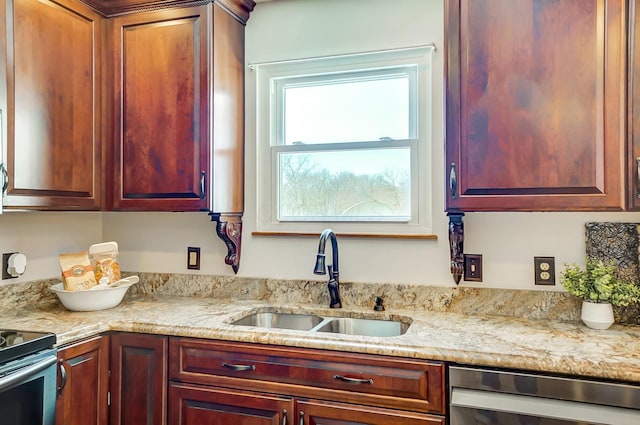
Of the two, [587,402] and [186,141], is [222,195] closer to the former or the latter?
[186,141]

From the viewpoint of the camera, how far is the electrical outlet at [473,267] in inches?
80.6

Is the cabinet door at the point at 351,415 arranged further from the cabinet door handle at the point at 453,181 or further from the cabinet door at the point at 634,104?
the cabinet door at the point at 634,104

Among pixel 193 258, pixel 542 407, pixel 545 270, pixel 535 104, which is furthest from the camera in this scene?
pixel 193 258

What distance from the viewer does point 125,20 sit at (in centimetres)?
222

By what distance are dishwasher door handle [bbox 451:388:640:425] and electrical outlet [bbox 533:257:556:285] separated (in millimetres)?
664

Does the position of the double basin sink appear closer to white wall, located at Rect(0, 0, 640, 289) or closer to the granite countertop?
the granite countertop

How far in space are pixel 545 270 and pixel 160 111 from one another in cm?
182

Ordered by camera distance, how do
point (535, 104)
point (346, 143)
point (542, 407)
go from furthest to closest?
point (346, 143) → point (535, 104) → point (542, 407)

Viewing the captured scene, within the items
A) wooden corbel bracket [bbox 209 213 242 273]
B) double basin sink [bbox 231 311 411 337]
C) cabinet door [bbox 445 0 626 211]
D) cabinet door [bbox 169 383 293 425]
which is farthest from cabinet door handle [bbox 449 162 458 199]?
wooden corbel bracket [bbox 209 213 242 273]

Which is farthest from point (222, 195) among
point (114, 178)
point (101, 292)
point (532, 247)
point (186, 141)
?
point (532, 247)

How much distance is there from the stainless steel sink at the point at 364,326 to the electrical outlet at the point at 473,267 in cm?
36

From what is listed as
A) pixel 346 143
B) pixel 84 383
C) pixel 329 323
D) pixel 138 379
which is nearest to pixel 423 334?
pixel 329 323

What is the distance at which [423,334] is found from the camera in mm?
1672

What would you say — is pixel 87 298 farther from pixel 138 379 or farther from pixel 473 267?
pixel 473 267
